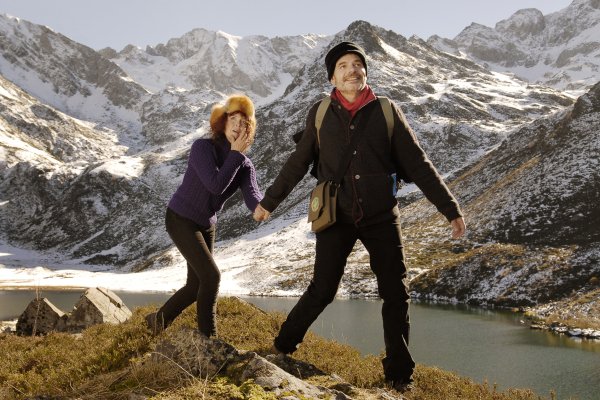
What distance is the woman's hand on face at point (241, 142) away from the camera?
648 centimetres

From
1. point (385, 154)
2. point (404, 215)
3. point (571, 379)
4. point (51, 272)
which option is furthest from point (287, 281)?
point (51, 272)

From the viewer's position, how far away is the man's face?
5746 mm

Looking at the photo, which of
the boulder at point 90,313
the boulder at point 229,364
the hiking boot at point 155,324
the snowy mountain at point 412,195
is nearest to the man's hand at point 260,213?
the boulder at point 229,364

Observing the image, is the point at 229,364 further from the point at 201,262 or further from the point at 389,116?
the point at 389,116

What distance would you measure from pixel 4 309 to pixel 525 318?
5389cm

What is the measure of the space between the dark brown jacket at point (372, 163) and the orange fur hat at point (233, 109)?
4.30 feet

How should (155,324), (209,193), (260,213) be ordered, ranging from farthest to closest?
(155,324), (209,193), (260,213)

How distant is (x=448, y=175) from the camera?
103500 millimetres

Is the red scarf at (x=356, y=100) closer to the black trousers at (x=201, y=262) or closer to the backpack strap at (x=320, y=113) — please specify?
the backpack strap at (x=320, y=113)

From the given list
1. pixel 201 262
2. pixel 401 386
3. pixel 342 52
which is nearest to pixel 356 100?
pixel 342 52

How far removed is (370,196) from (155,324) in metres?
3.88

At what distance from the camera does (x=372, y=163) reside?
5.62 metres

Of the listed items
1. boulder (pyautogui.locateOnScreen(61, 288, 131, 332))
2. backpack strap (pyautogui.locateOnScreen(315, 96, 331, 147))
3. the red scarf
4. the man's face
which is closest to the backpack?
backpack strap (pyautogui.locateOnScreen(315, 96, 331, 147))

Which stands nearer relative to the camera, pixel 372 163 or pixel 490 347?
pixel 372 163
